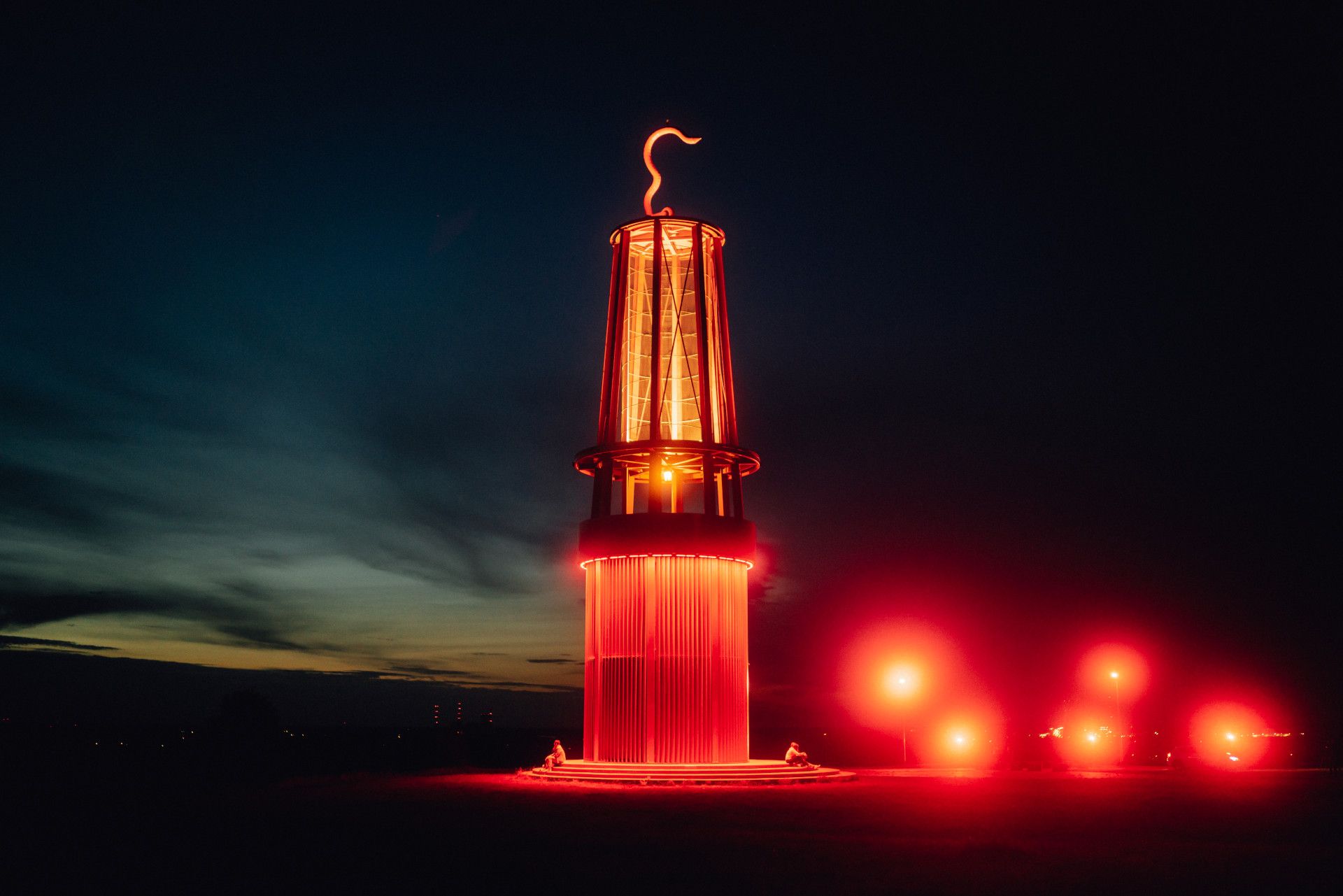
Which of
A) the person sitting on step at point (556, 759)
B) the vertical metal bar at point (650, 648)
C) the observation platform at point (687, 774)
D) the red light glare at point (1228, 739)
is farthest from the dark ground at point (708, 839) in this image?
the red light glare at point (1228, 739)

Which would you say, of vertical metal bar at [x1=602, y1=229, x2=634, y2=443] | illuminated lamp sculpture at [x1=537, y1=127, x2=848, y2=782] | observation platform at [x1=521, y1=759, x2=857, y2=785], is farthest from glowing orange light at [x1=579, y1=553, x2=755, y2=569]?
observation platform at [x1=521, y1=759, x2=857, y2=785]

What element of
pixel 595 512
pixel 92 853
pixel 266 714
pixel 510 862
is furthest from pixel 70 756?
pixel 510 862

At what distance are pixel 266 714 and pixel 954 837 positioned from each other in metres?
89.4

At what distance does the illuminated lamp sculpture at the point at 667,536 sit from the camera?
90.7ft

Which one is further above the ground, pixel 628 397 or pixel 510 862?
pixel 628 397

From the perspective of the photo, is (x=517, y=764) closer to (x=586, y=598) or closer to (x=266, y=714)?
(x=266, y=714)

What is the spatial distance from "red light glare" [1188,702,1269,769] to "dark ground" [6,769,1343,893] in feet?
37.4

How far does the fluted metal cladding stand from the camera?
27.6m

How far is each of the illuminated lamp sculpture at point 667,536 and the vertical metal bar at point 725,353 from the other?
0.05 metres

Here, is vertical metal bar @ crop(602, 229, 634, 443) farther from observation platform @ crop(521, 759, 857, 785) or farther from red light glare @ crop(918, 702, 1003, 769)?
red light glare @ crop(918, 702, 1003, 769)

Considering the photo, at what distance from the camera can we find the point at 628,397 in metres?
31.6

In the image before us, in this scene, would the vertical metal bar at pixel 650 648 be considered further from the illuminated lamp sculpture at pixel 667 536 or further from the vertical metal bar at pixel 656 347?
the vertical metal bar at pixel 656 347

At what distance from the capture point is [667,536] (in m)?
28.2

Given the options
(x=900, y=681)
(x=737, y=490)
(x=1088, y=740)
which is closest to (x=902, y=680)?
(x=900, y=681)
